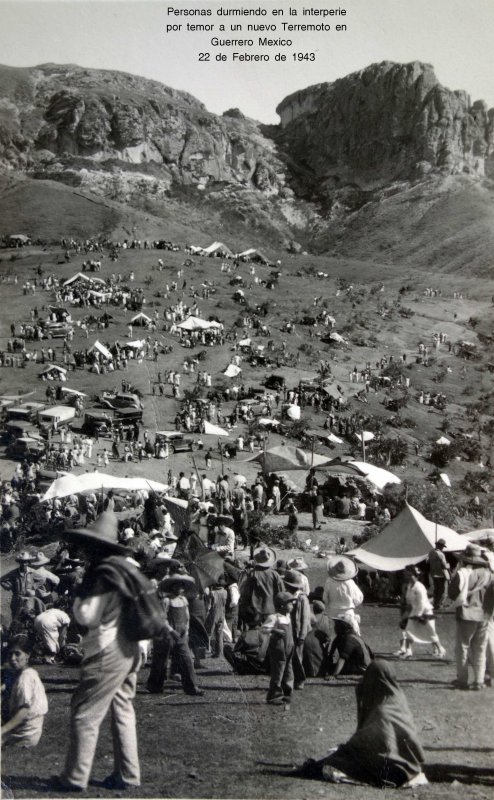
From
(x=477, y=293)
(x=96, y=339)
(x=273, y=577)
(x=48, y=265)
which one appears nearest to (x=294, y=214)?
(x=477, y=293)

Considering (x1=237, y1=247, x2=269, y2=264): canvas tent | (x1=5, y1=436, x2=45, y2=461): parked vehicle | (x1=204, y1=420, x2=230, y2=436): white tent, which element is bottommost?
(x1=5, y1=436, x2=45, y2=461): parked vehicle

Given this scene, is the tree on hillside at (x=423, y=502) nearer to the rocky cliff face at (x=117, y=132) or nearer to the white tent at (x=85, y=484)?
the white tent at (x=85, y=484)

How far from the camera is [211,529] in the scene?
56.6ft

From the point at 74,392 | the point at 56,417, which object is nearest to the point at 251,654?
the point at 56,417

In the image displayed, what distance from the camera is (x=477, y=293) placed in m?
75.9

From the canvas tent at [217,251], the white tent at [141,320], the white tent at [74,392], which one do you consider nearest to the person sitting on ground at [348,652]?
the white tent at [74,392]

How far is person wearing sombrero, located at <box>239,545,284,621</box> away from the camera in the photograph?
938 cm

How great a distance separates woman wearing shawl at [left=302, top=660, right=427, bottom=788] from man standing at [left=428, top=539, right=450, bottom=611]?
19.9ft

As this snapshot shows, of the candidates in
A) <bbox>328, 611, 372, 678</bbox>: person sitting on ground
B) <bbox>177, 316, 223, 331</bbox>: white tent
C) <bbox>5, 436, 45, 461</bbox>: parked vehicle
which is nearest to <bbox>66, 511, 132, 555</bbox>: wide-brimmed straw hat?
<bbox>328, 611, 372, 678</bbox>: person sitting on ground

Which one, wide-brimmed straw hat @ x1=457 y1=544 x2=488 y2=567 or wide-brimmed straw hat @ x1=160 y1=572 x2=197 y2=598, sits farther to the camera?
wide-brimmed straw hat @ x1=457 y1=544 x2=488 y2=567

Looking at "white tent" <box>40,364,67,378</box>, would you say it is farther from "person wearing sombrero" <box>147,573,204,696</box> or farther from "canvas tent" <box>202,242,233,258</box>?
"canvas tent" <box>202,242,233,258</box>

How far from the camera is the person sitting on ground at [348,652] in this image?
9305mm

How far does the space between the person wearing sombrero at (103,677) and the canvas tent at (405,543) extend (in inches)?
290

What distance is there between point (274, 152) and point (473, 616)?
179393 millimetres
